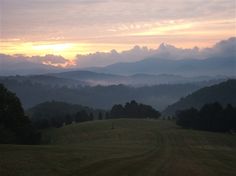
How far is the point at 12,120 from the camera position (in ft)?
250

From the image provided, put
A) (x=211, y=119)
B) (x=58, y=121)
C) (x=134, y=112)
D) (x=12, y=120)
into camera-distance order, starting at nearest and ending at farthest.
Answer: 1. (x=12, y=120)
2. (x=211, y=119)
3. (x=58, y=121)
4. (x=134, y=112)

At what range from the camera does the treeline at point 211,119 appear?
108m

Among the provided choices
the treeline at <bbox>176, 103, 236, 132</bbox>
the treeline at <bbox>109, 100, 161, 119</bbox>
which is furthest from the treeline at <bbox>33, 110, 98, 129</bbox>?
the treeline at <bbox>176, 103, 236, 132</bbox>

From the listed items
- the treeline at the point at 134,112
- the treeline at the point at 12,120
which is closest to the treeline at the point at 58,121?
the treeline at the point at 134,112

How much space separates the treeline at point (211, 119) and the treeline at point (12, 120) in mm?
50926

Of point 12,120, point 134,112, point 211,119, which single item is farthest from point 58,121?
point 12,120

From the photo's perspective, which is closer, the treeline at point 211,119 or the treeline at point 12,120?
the treeline at point 12,120

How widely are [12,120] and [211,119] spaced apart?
5682 centimetres

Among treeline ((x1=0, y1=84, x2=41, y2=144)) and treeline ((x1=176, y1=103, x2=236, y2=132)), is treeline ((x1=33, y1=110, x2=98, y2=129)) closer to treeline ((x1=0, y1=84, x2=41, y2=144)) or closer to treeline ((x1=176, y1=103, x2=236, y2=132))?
treeline ((x1=176, y1=103, x2=236, y2=132))

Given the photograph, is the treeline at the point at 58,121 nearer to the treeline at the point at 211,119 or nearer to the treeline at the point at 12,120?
the treeline at the point at 211,119

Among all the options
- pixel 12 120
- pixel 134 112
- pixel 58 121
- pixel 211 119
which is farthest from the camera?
pixel 134 112

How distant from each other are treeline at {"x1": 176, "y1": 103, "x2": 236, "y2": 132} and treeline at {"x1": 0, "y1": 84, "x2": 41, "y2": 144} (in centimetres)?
5093

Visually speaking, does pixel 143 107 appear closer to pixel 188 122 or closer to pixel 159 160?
pixel 188 122

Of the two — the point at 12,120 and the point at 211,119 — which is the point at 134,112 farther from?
the point at 12,120
